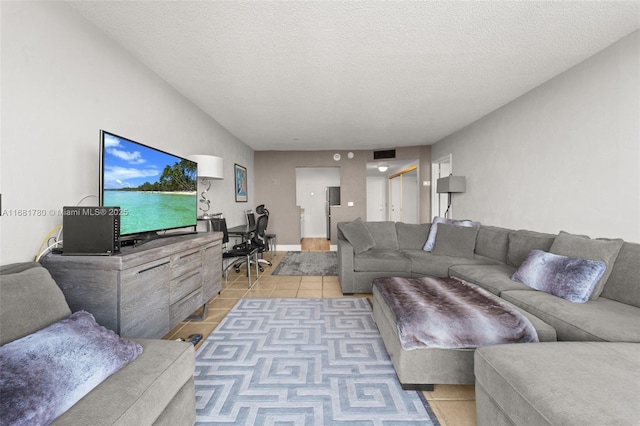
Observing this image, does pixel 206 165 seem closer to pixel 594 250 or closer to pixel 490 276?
pixel 490 276

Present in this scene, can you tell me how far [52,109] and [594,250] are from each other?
3982 mm

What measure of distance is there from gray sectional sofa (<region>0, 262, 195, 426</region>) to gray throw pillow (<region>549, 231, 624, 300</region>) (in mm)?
2803

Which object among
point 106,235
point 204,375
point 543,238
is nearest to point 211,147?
point 106,235

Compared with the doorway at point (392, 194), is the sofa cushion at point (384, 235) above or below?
below

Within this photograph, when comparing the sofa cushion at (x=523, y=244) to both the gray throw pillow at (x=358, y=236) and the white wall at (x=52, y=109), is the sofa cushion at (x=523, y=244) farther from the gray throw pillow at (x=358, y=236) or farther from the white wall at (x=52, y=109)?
the white wall at (x=52, y=109)

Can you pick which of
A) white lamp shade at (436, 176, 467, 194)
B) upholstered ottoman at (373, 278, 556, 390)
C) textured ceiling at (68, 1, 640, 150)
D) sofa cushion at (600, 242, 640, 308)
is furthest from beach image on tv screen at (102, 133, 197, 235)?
white lamp shade at (436, 176, 467, 194)

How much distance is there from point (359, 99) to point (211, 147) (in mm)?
2343

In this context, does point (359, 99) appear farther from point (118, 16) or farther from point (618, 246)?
point (618, 246)

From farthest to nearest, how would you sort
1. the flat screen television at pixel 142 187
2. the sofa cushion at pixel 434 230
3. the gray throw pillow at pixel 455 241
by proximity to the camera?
the sofa cushion at pixel 434 230
the gray throw pillow at pixel 455 241
the flat screen television at pixel 142 187

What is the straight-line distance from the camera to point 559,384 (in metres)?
1.00

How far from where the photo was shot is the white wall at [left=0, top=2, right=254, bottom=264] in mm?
1479

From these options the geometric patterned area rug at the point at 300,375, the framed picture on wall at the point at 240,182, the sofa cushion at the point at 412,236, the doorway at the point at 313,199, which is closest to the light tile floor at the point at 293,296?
the geometric patterned area rug at the point at 300,375

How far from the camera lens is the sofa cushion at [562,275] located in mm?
1960

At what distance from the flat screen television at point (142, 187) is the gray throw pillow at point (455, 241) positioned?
3223 millimetres
